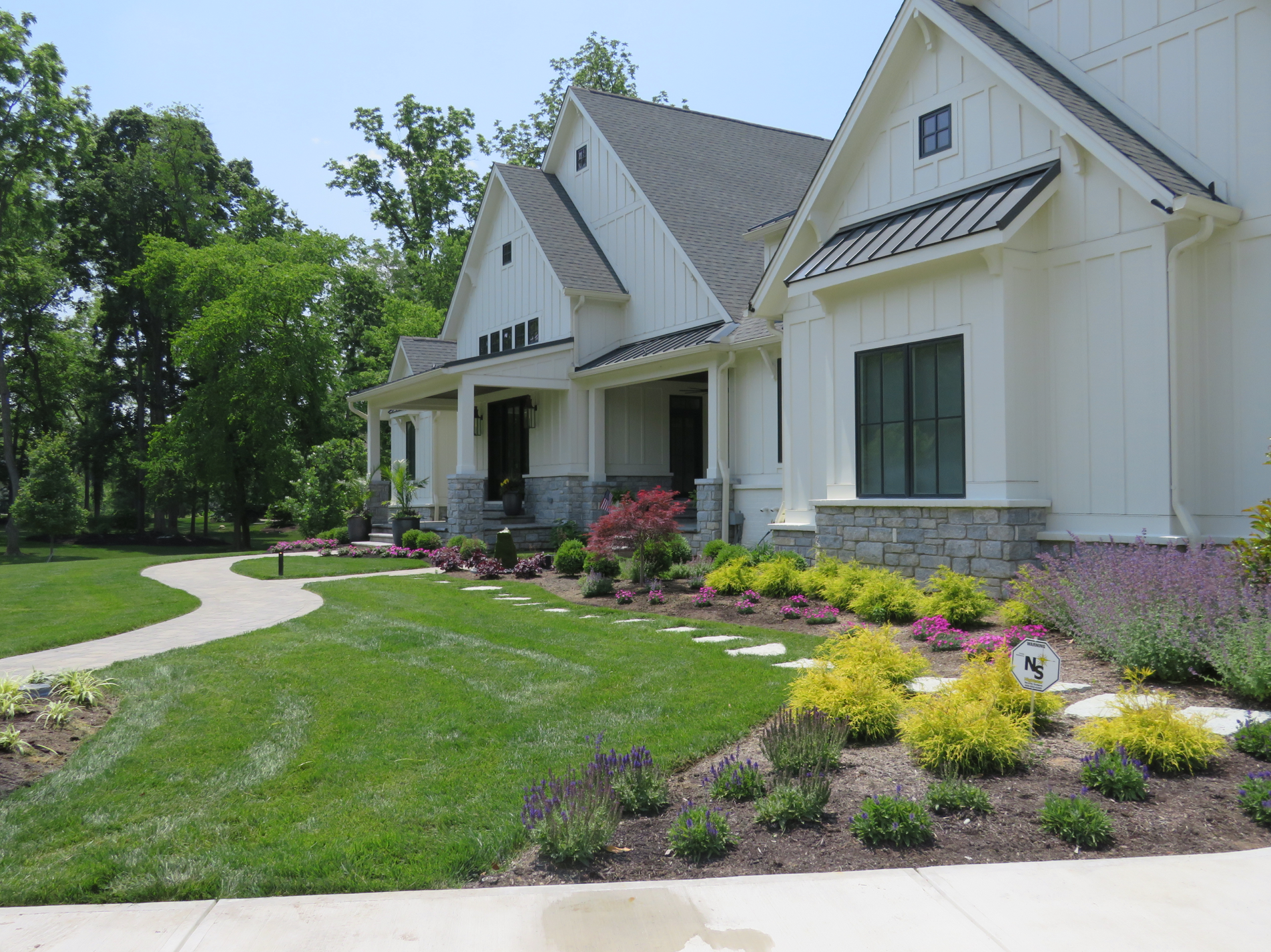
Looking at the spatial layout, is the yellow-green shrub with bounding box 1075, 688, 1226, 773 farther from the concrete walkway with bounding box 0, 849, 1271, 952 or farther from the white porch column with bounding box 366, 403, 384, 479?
the white porch column with bounding box 366, 403, 384, 479

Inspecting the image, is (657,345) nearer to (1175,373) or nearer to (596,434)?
(596,434)

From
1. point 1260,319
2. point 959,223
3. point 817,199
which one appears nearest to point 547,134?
point 817,199

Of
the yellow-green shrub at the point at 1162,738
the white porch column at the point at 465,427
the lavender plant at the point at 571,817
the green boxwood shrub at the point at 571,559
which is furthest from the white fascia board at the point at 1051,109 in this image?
the white porch column at the point at 465,427

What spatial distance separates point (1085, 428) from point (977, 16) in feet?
17.1

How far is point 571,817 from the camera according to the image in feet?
12.5

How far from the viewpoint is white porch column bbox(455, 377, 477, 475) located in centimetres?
1769

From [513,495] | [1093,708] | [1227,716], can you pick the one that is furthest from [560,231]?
[1227,716]

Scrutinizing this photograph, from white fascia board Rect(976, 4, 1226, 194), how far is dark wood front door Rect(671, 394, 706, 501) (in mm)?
10375

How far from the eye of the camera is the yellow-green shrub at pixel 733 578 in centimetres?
1079

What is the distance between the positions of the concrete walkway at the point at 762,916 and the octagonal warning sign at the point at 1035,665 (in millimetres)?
955

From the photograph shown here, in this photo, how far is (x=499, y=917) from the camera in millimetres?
3258

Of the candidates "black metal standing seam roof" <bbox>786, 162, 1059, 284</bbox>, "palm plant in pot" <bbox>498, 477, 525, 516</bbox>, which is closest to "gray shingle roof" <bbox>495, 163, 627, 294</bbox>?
"palm plant in pot" <bbox>498, 477, 525, 516</bbox>

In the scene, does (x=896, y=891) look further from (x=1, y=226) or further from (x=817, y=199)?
(x=1, y=226)

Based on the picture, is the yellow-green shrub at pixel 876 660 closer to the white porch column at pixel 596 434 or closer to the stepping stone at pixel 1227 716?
the stepping stone at pixel 1227 716
